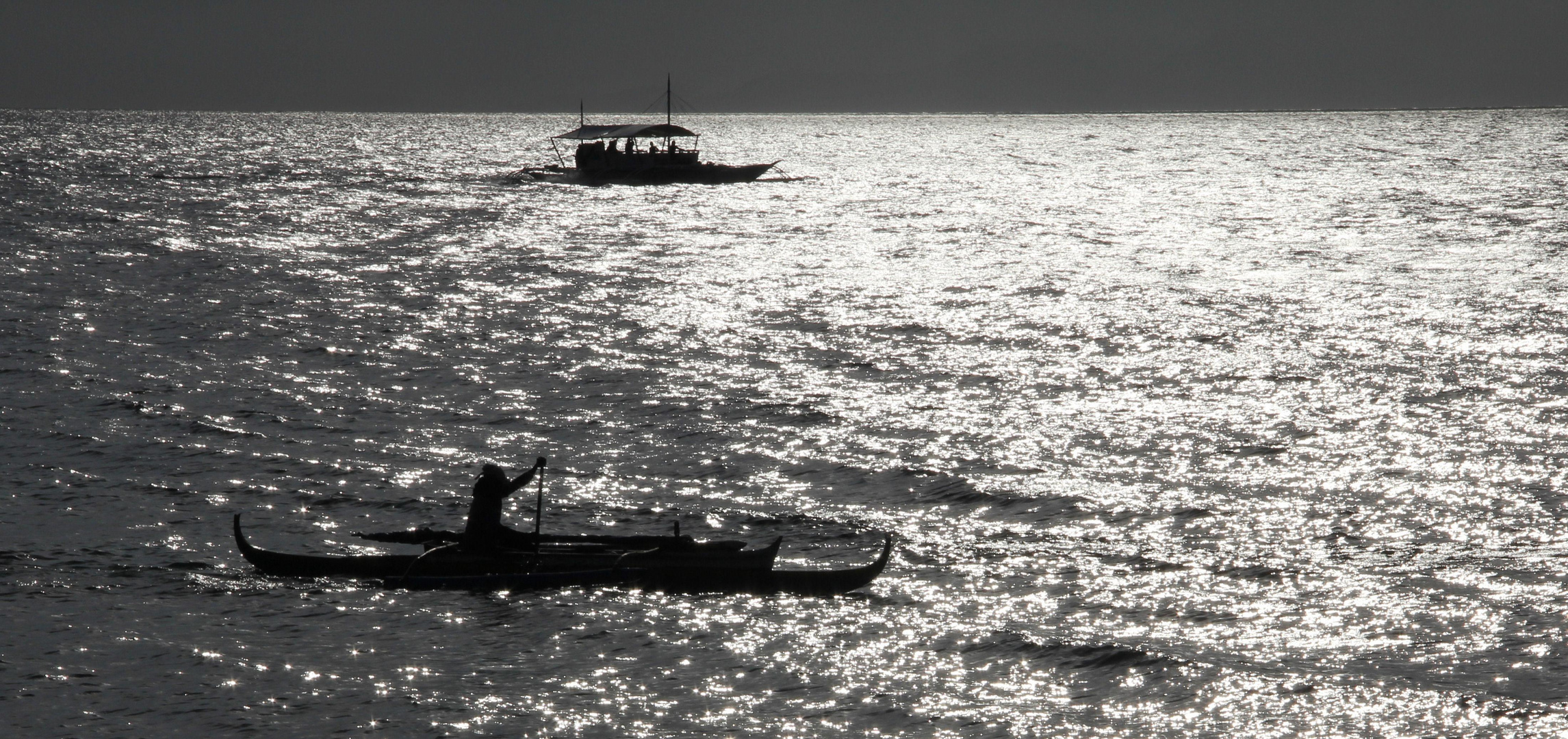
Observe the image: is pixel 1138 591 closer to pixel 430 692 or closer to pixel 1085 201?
pixel 430 692

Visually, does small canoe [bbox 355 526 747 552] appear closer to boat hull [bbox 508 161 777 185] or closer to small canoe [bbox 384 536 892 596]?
small canoe [bbox 384 536 892 596]

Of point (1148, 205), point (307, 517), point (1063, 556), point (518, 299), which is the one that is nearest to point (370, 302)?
point (518, 299)

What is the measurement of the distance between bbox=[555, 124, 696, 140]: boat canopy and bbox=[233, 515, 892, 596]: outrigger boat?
7191cm

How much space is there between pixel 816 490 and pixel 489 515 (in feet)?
21.2

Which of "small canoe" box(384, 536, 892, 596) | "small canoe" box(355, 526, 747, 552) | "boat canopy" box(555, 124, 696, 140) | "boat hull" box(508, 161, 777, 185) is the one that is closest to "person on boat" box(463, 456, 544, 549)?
"small canoe" box(355, 526, 747, 552)

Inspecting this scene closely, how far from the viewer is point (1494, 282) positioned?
4800cm

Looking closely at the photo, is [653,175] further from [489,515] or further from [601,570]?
[601,570]

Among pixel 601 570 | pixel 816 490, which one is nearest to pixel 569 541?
pixel 601 570

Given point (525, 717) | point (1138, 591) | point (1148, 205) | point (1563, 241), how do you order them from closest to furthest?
point (525, 717) → point (1138, 591) → point (1563, 241) → point (1148, 205)

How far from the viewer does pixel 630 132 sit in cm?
9119

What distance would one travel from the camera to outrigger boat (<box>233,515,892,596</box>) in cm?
1775

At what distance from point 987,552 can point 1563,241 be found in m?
53.7

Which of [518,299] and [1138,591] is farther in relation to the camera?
[518,299]

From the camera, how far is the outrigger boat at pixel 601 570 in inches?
699
